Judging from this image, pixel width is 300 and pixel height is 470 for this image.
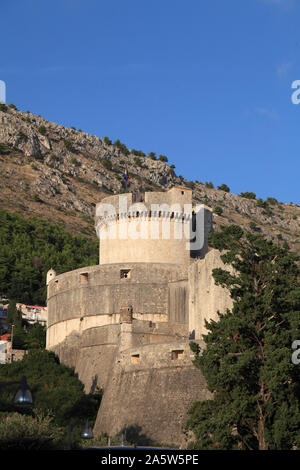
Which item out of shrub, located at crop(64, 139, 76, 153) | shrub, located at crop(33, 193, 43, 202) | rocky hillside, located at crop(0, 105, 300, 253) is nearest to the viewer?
shrub, located at crop(33, 193, 43, 202)

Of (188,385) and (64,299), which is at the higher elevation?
(64,299)

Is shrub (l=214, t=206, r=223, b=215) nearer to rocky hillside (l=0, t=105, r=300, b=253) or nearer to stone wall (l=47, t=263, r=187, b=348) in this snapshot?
rocky hillside (l=0, t=105, r=300, b=253)

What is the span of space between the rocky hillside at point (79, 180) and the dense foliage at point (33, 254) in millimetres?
9305

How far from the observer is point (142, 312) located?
155ft

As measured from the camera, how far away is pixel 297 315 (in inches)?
1237

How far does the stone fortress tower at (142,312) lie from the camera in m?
37.2

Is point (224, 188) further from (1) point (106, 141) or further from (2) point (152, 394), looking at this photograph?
(2) point (152, 394)

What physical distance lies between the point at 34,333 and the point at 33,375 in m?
18.6

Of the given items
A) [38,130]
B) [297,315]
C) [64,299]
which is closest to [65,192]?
[38,130]

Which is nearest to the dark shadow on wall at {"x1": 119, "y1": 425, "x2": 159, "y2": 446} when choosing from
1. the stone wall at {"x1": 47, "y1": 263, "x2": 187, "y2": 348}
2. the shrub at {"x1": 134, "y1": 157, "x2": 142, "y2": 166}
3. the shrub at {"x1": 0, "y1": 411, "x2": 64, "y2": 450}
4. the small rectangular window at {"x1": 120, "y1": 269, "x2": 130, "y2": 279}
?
the shrub at {"x1": 0, "y1": 411, "x2": 64, "y2": 450}

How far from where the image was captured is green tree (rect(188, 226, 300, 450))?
97.1ft

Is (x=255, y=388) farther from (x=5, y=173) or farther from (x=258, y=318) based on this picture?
(x=5, y=173)

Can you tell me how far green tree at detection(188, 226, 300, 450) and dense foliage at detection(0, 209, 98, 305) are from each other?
4707 centimetres

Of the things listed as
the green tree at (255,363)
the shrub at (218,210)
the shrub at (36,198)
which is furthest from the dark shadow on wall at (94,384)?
the shrub at (218,210)
